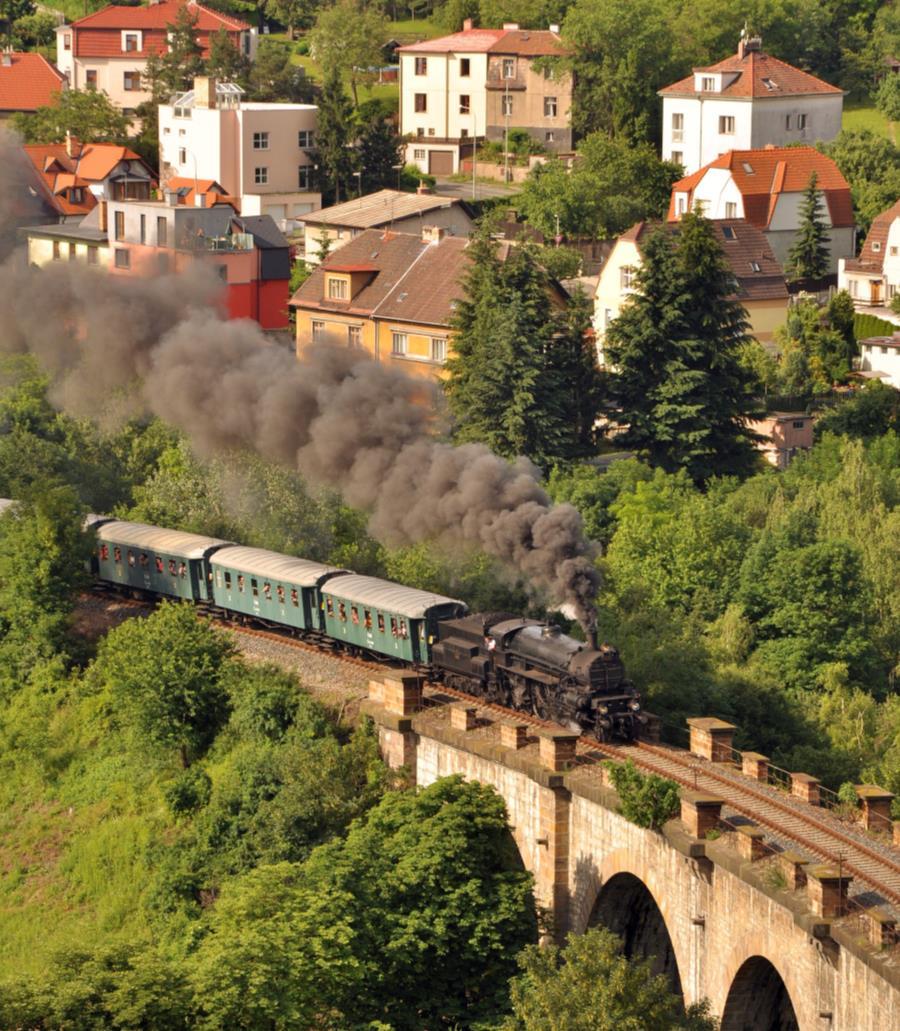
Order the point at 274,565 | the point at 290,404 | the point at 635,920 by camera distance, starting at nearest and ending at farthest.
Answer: the point at 635,920
the point at 274,565
the point at 290,404

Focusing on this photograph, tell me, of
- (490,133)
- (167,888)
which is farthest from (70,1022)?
(490,133)

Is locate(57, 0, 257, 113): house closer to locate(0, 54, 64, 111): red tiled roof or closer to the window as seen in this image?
locate(0, 54, 64, 111): red tiled roof

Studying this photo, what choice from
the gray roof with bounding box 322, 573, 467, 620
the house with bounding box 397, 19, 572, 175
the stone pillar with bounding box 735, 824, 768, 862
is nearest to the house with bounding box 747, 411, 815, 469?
the gray roof with bounding box 322, 573, 467, 620

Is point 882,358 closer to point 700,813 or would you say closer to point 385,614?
point 385,614

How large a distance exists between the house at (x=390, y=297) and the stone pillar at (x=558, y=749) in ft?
141

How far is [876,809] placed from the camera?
172 ft

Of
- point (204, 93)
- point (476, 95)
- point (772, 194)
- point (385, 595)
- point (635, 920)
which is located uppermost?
point (204, 93)

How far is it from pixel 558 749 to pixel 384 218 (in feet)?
210

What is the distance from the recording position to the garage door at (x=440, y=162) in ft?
468

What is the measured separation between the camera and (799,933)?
155 feet

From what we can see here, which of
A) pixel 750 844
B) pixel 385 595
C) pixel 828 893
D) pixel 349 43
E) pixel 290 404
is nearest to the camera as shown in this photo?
pixel 828 893

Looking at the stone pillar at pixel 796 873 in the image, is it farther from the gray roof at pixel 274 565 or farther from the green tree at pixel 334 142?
the green tree at pixel 334 142

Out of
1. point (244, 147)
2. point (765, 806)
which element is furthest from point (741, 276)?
point (765, 806)

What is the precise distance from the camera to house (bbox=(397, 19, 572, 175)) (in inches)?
5625
